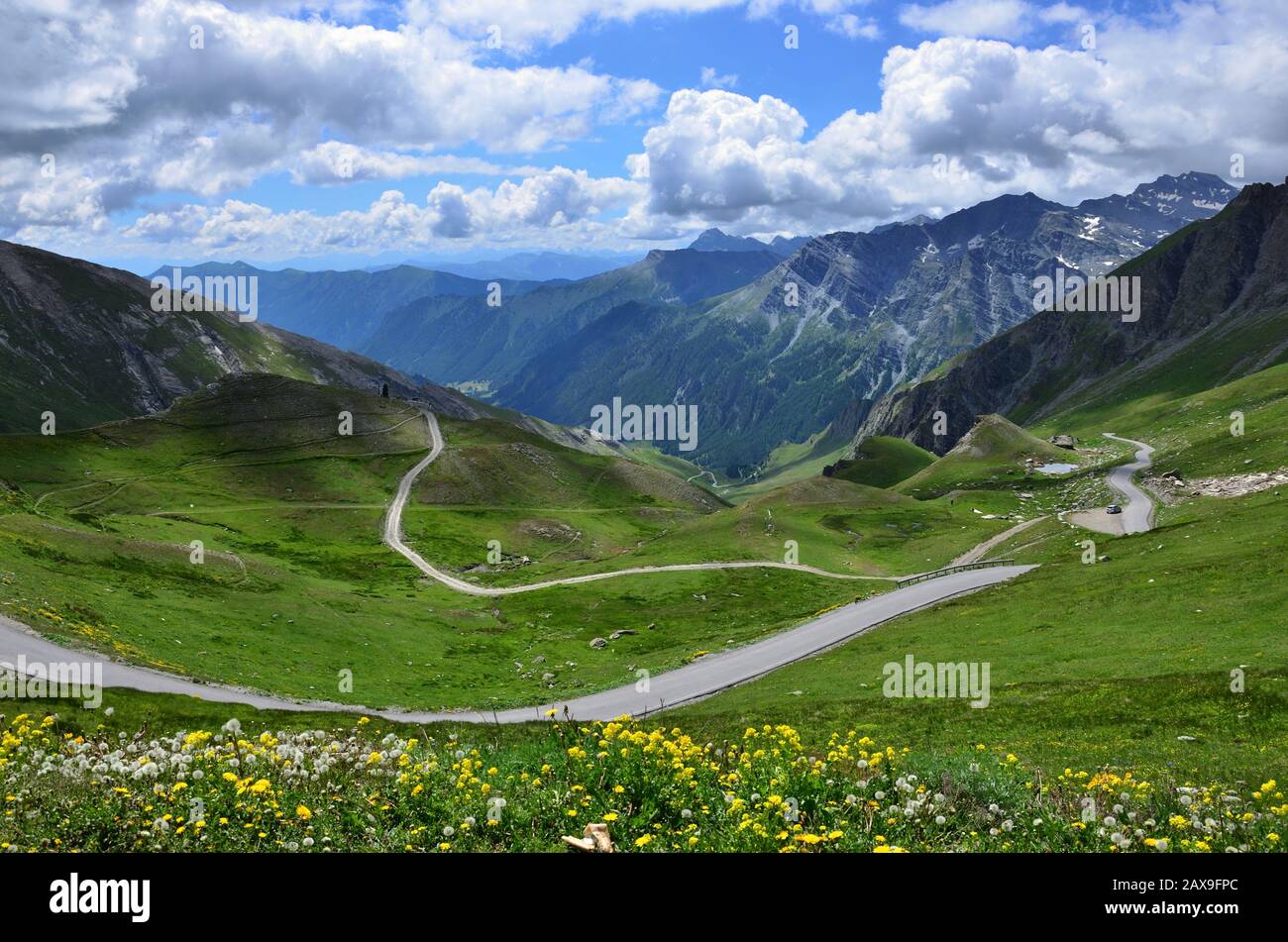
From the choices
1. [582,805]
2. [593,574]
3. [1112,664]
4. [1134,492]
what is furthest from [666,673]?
[1134,492]

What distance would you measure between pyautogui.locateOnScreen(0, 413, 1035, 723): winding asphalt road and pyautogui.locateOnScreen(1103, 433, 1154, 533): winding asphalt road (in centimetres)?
3187

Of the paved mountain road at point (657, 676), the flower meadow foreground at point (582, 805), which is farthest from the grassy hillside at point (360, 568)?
the flower meadow foreground at point (582, 805)

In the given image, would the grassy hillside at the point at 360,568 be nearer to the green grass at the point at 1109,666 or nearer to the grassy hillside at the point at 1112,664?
the green grass at the point at 1109,666

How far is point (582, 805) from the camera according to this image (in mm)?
12797

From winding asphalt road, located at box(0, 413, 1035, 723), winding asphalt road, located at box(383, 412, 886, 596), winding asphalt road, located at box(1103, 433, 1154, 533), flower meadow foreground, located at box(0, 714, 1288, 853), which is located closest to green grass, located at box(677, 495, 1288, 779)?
winding asphalt road, located at box(0, 413, 1035, 723)

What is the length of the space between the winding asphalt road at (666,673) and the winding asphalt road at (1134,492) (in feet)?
105

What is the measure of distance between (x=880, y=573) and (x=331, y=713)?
3813 inches

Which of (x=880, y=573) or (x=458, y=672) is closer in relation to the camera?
(x=458, y=672)

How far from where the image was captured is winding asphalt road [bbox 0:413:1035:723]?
5031cm
